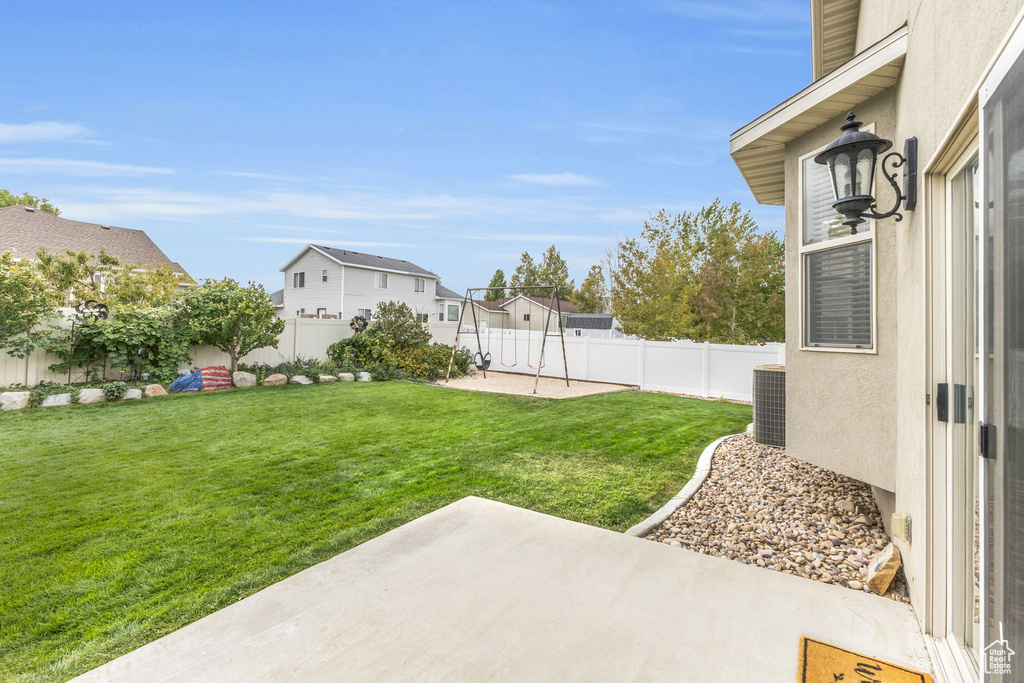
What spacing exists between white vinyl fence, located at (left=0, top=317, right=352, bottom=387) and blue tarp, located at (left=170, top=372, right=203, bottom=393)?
646mm

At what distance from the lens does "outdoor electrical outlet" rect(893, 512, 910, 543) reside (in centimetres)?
257

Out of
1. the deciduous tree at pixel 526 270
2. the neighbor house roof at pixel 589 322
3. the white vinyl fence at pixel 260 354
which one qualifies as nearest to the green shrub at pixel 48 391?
the white vinyl fence at pixel 260 354

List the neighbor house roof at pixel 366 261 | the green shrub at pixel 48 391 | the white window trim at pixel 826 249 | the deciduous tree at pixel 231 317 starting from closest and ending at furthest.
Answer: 1. the white window trim at pixel 826 249
2. the green shrub at pixel 48 391
3. the deciduous tree at pixel 231 317
4. the neighbor house roof at pixel 366 261

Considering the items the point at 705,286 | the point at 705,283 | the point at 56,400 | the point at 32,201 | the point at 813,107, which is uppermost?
the point at 32,201

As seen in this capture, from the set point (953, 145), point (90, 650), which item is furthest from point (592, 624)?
point (953, 145)

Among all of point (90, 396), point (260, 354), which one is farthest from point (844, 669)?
point (260, 354)

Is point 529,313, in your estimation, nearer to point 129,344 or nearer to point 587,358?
point 587,358

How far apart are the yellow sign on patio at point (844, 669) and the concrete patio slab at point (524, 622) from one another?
2.2 inches

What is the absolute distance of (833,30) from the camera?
5387 millimetres

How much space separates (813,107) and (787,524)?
9.92 ft

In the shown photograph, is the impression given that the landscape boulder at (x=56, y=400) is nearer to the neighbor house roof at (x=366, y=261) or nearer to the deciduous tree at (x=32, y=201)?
the neighbor house roof at (x=366, y=261)

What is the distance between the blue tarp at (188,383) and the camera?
968 cm

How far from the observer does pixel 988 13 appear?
1360 mm

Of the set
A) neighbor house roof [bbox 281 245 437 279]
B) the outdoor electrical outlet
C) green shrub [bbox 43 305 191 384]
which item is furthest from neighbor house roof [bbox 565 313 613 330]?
the outdoor electrical outlet
